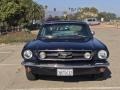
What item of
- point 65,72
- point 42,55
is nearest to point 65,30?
point 42,55

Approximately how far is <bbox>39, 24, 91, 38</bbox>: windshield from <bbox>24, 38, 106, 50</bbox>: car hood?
2.41 feet

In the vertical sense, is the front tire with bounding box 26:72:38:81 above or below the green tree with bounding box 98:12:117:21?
above

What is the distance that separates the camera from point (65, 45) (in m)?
9.88

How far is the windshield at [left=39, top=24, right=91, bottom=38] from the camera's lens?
11.3 meters

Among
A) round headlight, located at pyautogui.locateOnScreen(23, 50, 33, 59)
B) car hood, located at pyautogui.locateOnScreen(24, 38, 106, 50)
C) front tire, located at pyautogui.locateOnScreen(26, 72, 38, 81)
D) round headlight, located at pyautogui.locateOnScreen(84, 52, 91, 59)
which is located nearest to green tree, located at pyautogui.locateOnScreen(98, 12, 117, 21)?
car hood, located at pyautogui.locateOnScreen(24, 38, 106, 50)

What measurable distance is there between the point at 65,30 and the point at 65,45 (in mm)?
1703

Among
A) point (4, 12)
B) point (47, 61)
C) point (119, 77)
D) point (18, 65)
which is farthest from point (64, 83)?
point (4, 12)

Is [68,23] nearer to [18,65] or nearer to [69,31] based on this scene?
[69,31]

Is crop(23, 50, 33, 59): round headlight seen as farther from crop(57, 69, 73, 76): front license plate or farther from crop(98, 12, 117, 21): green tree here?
crop(98, 12, 117, 21): green tree

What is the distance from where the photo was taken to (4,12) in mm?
38625

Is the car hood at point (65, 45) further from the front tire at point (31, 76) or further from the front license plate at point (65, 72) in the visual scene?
the front tire at point (31, 76)

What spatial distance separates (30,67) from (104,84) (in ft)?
6.06

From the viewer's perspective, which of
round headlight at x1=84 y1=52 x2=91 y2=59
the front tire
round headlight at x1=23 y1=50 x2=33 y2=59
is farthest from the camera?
the front tire

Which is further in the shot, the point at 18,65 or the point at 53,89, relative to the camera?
the point at 18,65
